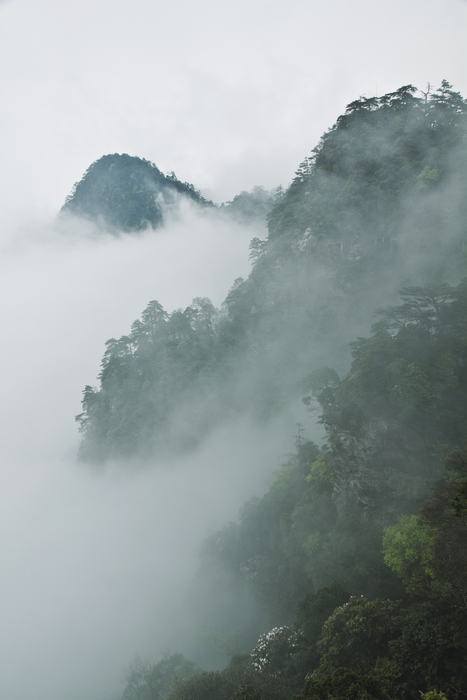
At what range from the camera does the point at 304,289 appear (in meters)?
52.0

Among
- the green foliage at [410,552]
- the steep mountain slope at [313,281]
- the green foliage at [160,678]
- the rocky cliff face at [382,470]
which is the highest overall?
the steep mountain slope at [313,281]

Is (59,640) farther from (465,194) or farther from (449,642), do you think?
(465,194)

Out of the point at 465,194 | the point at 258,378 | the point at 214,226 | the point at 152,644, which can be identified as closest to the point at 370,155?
the point at 465,194

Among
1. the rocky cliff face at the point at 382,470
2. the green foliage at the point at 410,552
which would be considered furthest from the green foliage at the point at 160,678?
the green foliage at the point at 410,552

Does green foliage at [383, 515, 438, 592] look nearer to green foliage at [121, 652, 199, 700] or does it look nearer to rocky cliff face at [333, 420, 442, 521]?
rocky cliff face at [333, 420, 442, 521]

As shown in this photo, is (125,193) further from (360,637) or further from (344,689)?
(344,689)

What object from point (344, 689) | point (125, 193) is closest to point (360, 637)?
point (344, 689)

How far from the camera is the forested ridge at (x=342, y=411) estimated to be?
50.5 ft

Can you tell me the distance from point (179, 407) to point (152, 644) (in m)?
29.8

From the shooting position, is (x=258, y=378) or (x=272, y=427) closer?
(x=272, y=427)

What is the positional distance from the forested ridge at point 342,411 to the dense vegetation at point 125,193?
90.7 metres

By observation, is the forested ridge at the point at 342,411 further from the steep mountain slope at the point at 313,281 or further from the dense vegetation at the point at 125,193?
the dense vegetation at the point at 125,193

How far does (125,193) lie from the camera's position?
13262 cm

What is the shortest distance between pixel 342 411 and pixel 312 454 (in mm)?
8822
